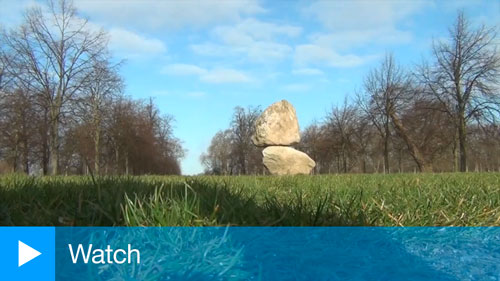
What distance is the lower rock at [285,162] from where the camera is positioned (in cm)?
1680

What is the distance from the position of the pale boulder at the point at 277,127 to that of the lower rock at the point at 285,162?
1.72 ft

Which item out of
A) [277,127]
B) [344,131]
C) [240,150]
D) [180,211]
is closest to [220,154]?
[240,150]

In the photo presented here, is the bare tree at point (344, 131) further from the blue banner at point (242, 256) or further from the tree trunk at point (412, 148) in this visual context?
the blue banner at point (242, 256)

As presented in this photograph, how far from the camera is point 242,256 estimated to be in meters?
2.25

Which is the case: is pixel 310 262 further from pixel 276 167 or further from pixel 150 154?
pixel 150 154

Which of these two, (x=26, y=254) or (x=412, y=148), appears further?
(x=412, y=148)

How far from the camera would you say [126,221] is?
7.75ft

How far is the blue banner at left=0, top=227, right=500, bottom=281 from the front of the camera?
206 cm

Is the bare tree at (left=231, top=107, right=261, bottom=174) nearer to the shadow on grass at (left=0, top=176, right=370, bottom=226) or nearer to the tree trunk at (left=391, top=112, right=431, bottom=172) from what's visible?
the tree trunk at (left=391, top=112, right=431, bottom=172)

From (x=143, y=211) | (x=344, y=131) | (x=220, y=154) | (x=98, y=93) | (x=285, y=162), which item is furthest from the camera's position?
(x=220, y=154)

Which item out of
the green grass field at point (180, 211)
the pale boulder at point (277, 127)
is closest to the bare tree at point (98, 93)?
the pale boulder at point (277, 127)

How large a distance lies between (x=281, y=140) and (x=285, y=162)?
120 centimetres

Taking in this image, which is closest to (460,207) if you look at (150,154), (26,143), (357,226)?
(357,226)

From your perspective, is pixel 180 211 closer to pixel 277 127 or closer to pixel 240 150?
pixel 277 127
